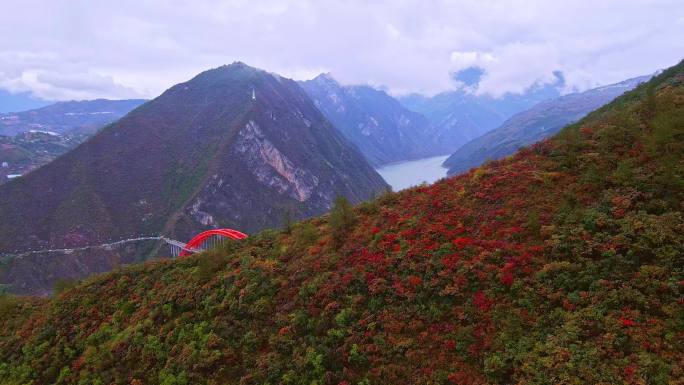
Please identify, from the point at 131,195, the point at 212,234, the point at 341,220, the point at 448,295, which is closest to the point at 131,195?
the point at 131,195

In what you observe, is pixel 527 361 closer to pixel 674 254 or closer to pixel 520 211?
pixel 674 254

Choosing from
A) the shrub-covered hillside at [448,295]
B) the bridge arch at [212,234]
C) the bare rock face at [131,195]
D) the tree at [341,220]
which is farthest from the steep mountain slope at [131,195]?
the shrub-covered hillside at [448,295]

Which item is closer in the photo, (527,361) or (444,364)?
(527,361)

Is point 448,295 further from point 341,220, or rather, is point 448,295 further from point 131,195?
point 131,195

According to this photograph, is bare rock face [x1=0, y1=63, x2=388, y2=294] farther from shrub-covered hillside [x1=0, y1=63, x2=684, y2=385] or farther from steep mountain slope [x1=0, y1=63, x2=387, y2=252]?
shrub-covered hillside [x1=0, y1=63, x2=684, y2=385]

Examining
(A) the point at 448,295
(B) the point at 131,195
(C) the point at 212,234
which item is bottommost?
(C) the point at 212,234

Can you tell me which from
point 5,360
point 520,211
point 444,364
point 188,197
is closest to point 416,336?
point 444,364

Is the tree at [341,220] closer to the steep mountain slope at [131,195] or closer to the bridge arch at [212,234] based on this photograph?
the bridge arch at [212,234]

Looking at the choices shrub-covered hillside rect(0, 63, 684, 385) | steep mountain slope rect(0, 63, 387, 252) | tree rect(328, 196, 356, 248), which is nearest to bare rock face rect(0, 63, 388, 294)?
steep mountain slope rect(0, 63, 387, 252)
